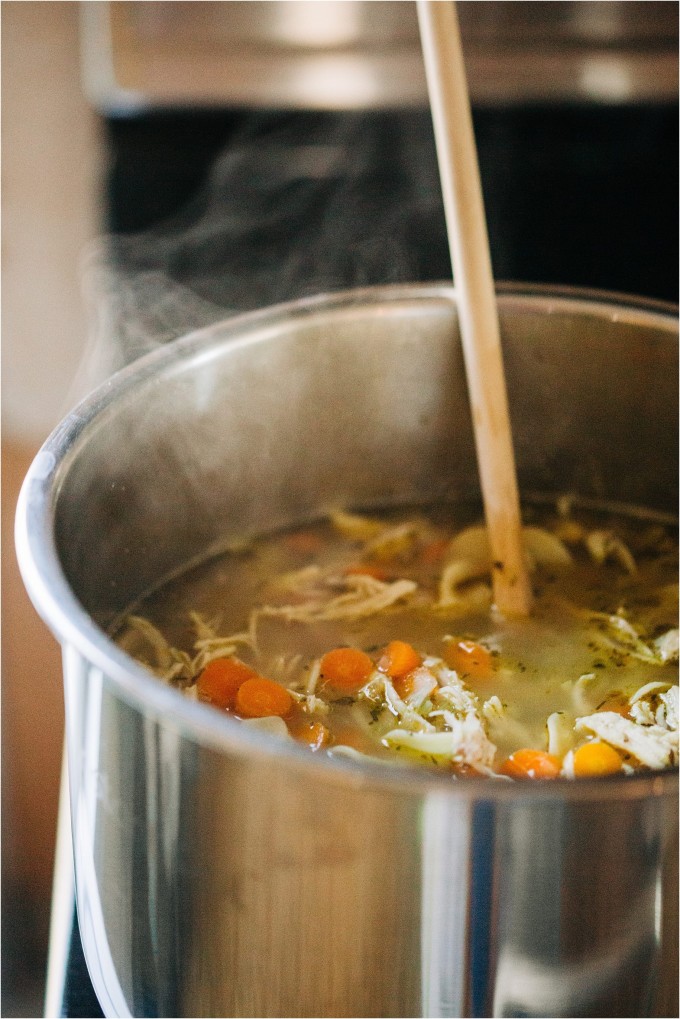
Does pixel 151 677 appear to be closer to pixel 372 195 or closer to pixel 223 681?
pixel 223 681

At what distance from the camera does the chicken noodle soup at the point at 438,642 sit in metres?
0.96

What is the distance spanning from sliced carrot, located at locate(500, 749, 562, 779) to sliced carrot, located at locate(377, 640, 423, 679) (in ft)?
0.57

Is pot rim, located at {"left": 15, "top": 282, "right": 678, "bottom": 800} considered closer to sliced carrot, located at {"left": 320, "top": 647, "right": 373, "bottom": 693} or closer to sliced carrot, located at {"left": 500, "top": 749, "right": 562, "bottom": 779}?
sliced carrot, located at {"left": 500, "top": 749, "right": 562, "bottom": 779}

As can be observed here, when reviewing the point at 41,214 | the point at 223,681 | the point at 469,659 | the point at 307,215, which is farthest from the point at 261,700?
the point at 41,214

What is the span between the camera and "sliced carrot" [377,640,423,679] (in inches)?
42.3

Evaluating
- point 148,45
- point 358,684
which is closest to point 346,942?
point 358,684

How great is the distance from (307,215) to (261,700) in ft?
3.57

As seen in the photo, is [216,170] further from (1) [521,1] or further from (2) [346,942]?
(2) [346,942]

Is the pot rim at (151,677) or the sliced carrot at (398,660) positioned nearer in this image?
the pot rim at (151,677)

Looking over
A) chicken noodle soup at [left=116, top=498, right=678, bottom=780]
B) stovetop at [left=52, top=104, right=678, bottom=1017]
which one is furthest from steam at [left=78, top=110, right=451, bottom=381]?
chicken noodle soup at [left=116, top=498, right=678, bottom=780]

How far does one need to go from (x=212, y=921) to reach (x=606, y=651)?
0.59 m

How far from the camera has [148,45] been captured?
1811 millimetres

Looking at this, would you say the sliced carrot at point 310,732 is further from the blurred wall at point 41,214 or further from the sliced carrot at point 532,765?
the blurred wall at point 41,214

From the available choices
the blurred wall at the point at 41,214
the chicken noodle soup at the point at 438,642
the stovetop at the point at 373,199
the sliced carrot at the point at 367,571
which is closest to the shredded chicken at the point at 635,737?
the chicken noodle soup at the point at 438,642
